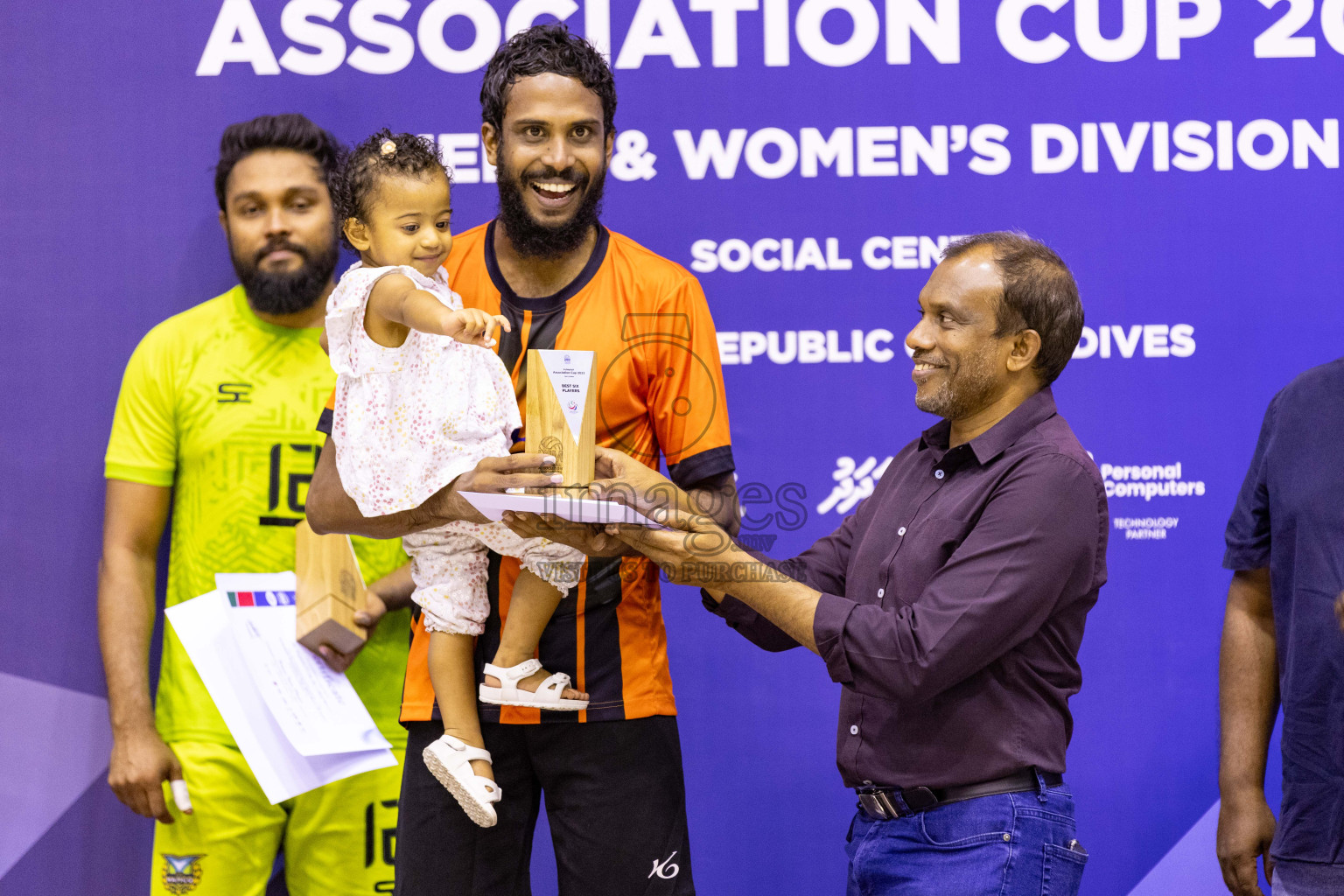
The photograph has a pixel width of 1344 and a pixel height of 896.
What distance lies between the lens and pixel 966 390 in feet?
6.29

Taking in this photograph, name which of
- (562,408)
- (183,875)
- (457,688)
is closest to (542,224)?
(562,408)

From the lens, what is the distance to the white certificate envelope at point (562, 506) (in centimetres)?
157

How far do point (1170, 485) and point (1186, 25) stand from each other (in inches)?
45.1

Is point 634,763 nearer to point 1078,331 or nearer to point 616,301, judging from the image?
point 616,301

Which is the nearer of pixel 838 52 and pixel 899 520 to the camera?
pixel 899 520

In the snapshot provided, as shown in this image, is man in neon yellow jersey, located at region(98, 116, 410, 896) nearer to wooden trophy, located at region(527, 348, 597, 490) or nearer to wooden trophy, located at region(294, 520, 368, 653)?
wooden trophy, located at region(294, 520, 368, 653)

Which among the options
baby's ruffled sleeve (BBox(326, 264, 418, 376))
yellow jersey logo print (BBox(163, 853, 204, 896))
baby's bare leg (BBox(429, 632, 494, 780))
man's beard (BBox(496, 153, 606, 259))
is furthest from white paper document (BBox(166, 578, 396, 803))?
man's beard (BBox(496, 153, 606, 259))

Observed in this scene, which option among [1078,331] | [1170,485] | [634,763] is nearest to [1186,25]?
[1170,485]

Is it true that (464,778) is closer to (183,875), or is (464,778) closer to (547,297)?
(547,297)

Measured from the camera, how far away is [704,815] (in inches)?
114

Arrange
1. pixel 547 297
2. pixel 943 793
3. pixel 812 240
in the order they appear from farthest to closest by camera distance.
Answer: pixel 812 240, pixel 547 297, pixel 943 793

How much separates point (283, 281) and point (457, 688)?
1221mm

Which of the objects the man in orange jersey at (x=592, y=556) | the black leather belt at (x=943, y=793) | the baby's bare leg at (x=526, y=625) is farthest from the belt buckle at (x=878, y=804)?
the baby's bare leg at (x=526, y=625)

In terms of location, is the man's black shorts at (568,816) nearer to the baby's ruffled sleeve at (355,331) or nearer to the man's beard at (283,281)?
the baby's ruffled sleeve at (355,331)
